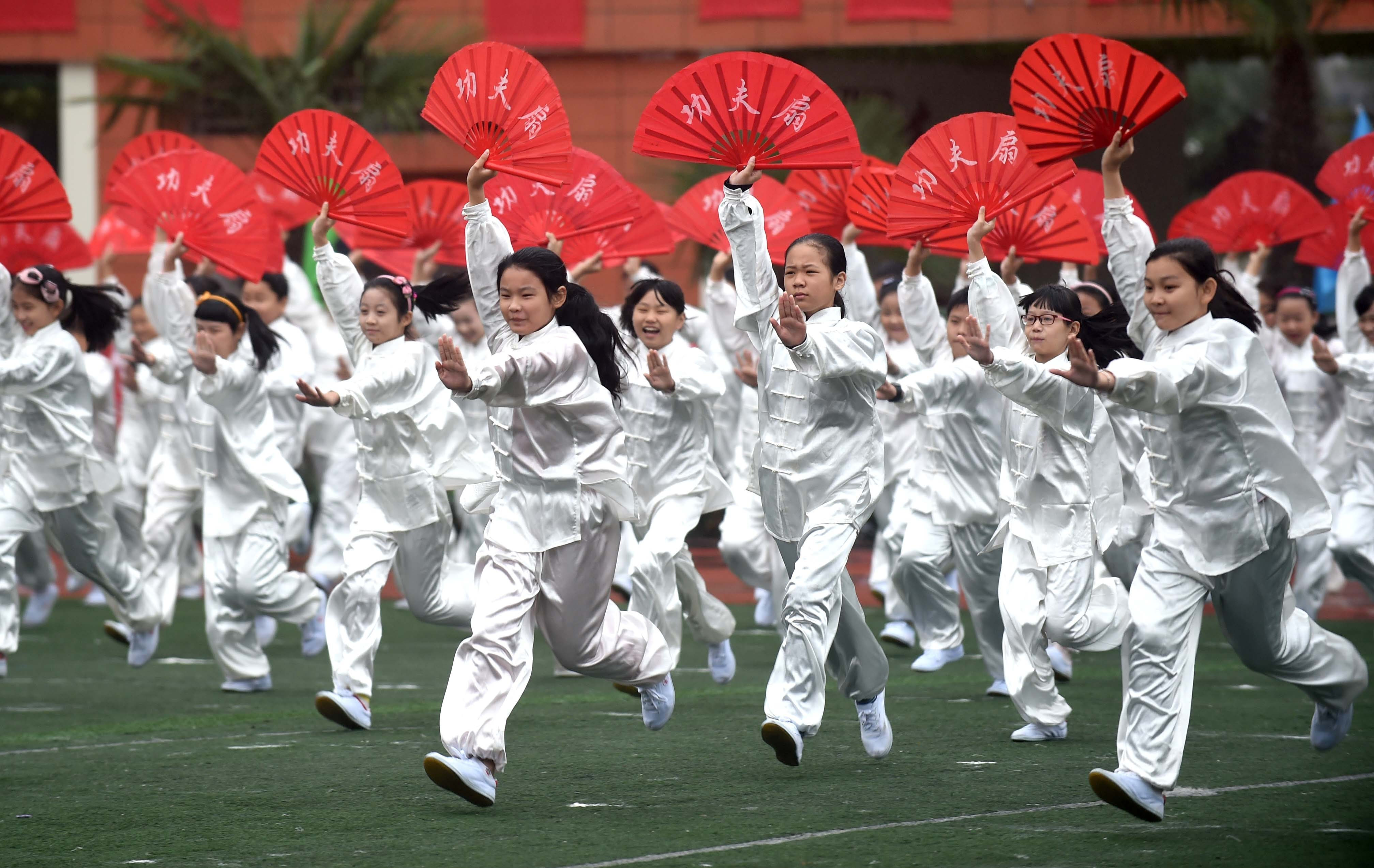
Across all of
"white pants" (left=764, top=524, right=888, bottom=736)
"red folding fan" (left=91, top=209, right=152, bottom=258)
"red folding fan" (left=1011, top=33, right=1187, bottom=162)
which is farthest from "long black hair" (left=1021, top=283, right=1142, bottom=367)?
"red folding fan" (left=91, top=209, right=152, bottom=258)

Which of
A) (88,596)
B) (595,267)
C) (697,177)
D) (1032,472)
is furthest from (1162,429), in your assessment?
(697,177)

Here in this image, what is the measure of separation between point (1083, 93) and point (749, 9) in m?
15.6

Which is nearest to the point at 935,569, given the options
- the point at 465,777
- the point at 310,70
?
the point at 465,777

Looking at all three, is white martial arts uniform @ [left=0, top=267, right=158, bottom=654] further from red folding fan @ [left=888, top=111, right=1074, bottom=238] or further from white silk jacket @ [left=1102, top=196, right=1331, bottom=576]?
white silk jacket @ [left=1102, top=196, right=1331, bottom=576]

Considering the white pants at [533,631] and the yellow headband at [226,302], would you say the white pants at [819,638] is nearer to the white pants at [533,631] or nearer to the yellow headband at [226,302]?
the white pants at [533,631]

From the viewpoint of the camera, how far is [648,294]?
841cm

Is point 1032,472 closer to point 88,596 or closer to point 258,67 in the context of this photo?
point 88,596

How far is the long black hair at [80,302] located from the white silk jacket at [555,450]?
12.6ft

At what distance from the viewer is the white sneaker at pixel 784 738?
5.86 m

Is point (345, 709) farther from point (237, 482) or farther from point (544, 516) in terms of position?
point (237, 482)

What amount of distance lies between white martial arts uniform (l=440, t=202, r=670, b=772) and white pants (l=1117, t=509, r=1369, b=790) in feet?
5.49

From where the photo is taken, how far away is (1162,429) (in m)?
5.44

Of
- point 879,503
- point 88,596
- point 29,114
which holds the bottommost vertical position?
point 88,596

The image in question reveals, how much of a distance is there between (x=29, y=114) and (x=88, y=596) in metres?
11.3
